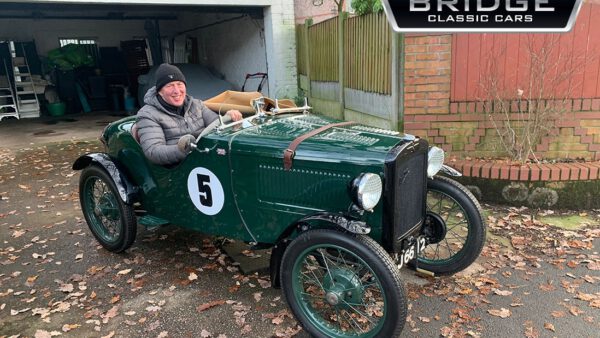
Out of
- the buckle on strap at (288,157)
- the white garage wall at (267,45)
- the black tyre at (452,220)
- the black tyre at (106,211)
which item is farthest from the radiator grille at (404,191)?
the white garage wall at (267,45)

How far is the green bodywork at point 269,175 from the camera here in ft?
8.49

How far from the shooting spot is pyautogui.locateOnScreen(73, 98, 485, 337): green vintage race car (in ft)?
8.00

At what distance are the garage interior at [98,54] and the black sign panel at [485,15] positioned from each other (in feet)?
26.1

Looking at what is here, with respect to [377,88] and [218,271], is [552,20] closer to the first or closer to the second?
[377,88]

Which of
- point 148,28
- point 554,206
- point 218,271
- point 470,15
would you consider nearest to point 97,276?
point 218,271

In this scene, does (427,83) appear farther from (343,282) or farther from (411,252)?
(343,282)

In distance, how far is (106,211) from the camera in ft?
12.8

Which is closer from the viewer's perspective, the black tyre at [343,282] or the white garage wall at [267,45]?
the black tyre at [343,282]

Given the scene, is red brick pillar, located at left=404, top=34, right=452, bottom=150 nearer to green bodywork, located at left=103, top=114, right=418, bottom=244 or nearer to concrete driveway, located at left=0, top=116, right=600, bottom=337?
concrete driveway, located at left=0, top=116, right=600, bottom=337

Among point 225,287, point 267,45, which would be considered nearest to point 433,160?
point 225,287

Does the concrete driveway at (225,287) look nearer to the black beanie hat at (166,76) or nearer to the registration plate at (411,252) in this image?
the registration plate at (411,252)

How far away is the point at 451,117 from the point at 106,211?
3568 mm

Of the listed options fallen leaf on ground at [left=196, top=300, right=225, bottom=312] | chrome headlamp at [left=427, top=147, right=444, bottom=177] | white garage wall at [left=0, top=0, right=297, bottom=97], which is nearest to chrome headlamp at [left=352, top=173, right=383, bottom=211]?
chrome headlamp at [left=427, top=147, right=444, bottom=177]

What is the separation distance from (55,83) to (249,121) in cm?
1367
